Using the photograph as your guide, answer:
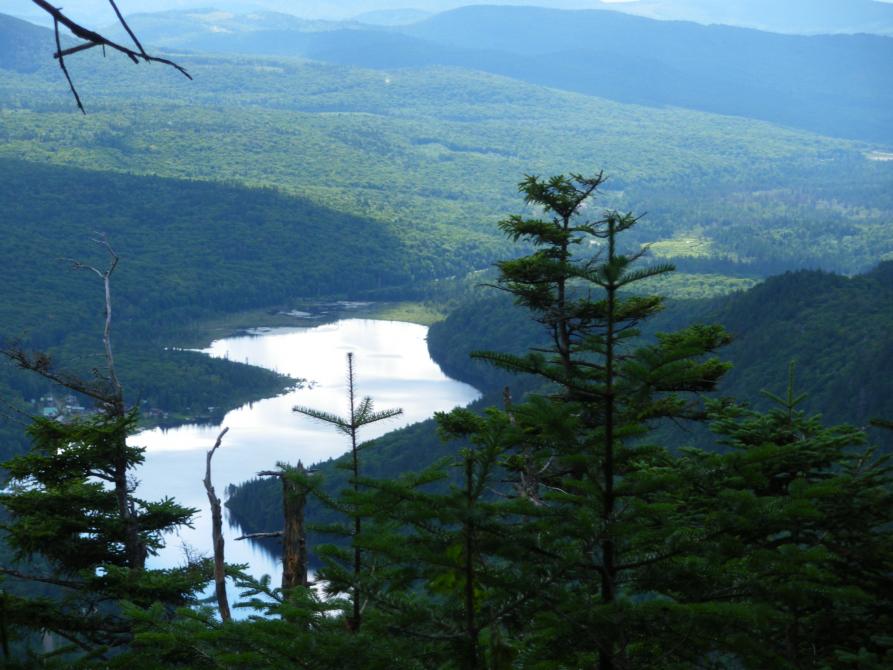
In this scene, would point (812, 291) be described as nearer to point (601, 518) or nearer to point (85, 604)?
point (85, 604)

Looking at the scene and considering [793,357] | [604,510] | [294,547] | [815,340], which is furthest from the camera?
[815,340]

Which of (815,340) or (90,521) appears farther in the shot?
(815,340)

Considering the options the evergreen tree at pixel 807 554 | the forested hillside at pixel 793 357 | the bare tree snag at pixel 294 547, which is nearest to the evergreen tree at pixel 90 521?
the bare tree snag at pixel 294 547

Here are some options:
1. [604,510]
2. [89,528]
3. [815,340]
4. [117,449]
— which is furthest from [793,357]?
[604,510]

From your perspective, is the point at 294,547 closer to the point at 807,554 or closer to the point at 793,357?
the point at 807,554

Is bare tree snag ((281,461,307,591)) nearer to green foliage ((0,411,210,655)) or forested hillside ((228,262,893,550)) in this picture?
green foliage ((0,411,210,655))

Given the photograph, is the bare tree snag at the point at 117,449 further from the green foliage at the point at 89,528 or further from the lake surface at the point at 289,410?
the lake surface at the point at 289,410

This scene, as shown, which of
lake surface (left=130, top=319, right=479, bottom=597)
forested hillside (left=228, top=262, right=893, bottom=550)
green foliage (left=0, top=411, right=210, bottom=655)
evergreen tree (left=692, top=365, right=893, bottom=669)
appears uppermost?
evergreen tree (left=692, top=365, right=893, bottom=669)

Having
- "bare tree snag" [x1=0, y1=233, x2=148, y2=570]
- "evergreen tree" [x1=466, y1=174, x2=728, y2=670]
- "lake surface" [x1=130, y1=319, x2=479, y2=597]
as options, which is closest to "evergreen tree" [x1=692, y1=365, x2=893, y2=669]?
"evergreen tree" [x1=466, y1=174, x2=728, y2=670]
